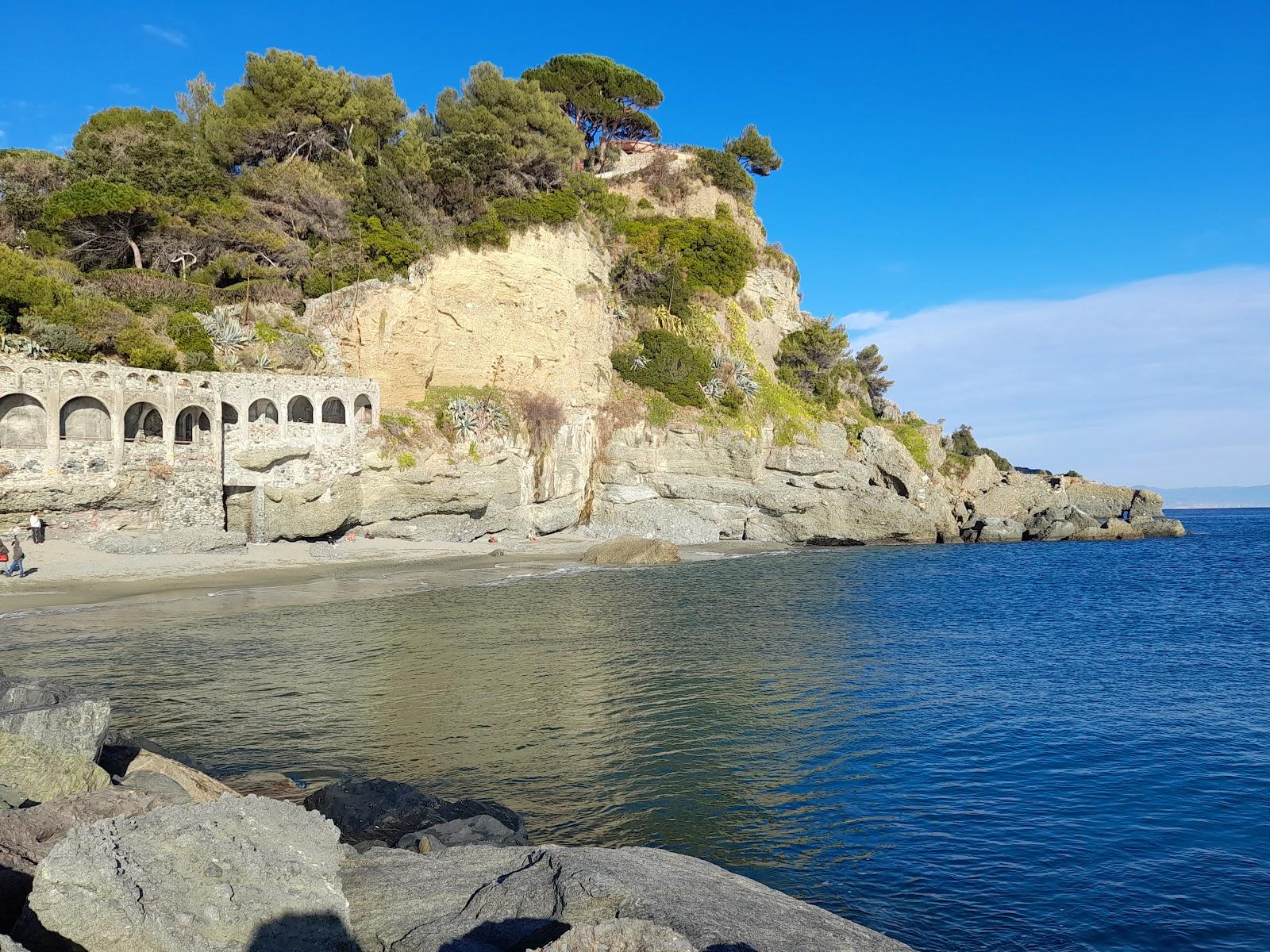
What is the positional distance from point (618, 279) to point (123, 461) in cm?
3172

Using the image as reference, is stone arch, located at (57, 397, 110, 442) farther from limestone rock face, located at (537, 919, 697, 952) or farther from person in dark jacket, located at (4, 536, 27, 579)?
limestone rock face, located at (537, 919, 697, 952)

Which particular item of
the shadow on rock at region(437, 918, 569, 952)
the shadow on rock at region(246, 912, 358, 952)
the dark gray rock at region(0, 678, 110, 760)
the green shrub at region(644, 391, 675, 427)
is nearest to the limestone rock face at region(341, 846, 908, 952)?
the shadow on rock at region(437, 918, 569, 952)

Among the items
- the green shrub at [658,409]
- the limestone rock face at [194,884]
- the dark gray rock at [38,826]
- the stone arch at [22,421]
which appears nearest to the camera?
the limestone rock face at [194,884]

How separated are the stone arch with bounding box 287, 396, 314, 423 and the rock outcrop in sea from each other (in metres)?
30.9

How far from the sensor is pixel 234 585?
27.0 meters

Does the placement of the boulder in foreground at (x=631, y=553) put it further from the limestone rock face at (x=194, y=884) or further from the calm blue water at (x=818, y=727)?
the limestone rock face at (x=194, y=884)

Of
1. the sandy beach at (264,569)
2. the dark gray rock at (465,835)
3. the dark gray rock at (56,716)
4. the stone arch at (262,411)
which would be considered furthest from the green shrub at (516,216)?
the dark gray rock at (465,835)

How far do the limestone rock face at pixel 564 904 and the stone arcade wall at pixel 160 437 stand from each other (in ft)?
92.8

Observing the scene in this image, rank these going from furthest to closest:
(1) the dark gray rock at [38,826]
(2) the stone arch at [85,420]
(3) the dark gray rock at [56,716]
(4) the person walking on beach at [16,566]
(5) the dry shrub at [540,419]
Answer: (5) the dry shrub at [540,419] → (2) the stone arch at [85,420] → (4) the person walking on beach at [16,566] → (3) the dark gray rock at [56,716] → (1) the dark gray rock at [38,826]

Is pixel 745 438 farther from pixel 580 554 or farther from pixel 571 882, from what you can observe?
pixel 571 882

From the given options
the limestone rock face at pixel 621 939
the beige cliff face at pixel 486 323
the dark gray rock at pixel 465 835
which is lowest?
the dark gray rock at pixel 465 835

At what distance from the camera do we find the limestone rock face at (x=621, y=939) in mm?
3641

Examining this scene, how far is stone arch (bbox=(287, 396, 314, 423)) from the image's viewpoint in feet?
115

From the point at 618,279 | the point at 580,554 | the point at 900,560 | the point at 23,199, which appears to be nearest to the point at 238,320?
the point at 23,199
